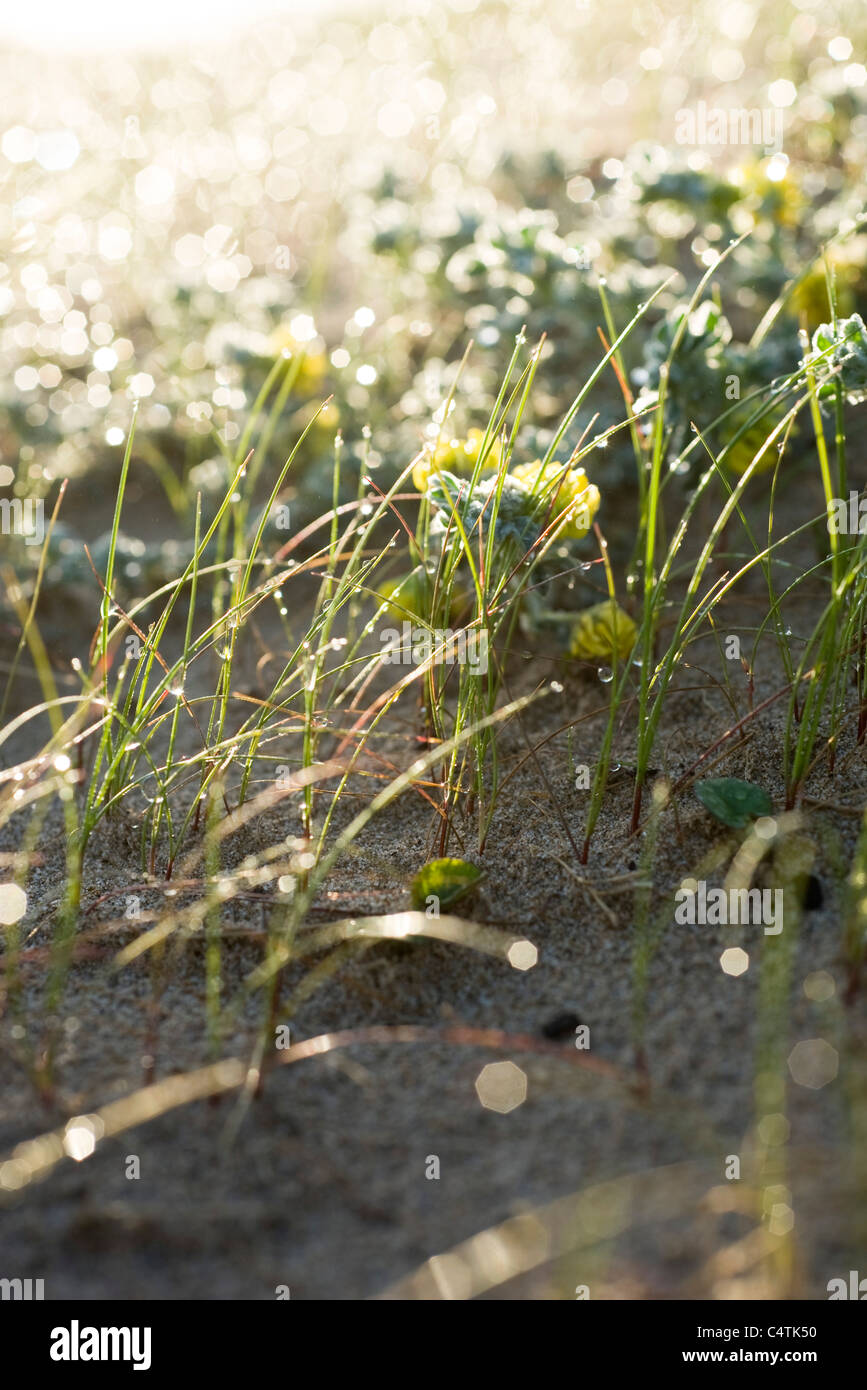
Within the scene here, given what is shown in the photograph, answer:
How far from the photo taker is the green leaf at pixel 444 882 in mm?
1270

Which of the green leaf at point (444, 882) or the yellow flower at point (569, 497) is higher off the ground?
the yellow flower at point (569, 497)

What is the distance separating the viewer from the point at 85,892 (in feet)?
4.65

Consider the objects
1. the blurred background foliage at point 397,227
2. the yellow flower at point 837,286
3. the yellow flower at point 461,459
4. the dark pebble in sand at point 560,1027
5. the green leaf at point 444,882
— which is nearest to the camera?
the dark pebble in sand at point 560,1027

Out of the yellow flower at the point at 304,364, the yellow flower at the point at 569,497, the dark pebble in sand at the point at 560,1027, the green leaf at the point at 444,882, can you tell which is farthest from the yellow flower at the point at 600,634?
the yellow flower at the point at 304,364

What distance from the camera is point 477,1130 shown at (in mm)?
1021

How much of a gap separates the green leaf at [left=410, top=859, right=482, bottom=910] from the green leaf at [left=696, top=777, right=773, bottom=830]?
29 cm

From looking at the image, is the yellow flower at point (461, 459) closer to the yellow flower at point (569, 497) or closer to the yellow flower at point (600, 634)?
the yellow flower at point (569, 497)

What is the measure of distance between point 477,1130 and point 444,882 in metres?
0.32

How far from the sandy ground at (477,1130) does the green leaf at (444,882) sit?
5 centimetres

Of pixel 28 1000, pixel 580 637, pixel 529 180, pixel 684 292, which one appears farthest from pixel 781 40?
pixel 28 1000

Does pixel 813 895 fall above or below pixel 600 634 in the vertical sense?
below

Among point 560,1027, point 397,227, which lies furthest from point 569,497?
point 397,227

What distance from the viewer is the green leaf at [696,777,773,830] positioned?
4.23 ft

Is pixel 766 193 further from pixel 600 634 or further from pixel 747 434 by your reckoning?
pixel 600 634
